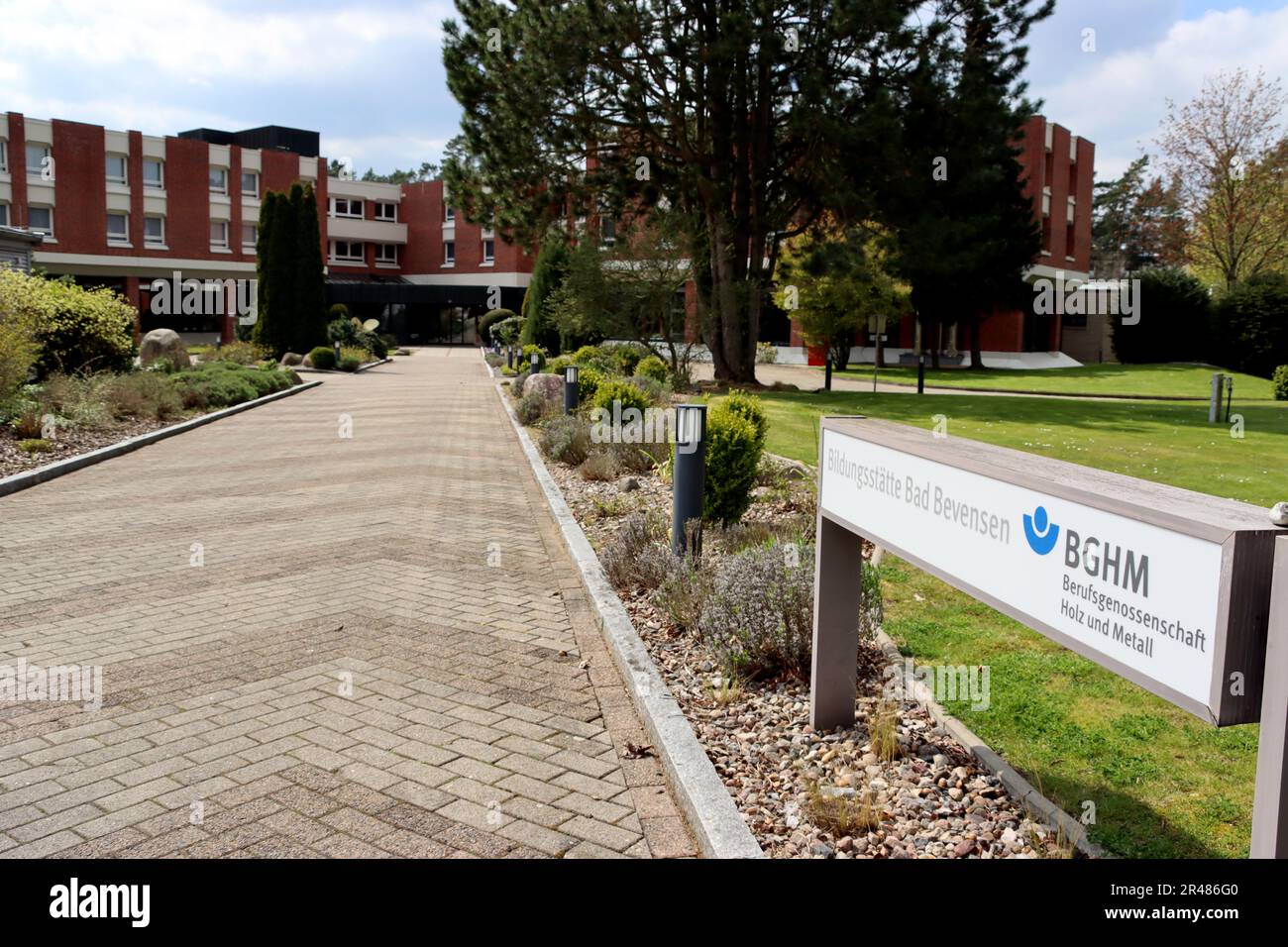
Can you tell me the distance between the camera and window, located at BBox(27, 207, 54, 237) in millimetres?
51719


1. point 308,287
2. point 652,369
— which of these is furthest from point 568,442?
Result: point 308,287

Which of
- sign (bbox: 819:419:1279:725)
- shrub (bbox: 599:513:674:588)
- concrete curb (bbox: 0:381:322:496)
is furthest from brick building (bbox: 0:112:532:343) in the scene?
sign (bbox: 819:419:1279:725)

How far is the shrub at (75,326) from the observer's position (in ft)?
59.0

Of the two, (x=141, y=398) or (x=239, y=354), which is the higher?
(x=239, y=354)

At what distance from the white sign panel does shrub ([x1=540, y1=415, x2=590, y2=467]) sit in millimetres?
9297

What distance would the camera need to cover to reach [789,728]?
454 cm

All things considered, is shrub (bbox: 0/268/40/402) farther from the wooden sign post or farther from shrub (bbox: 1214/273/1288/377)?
shrub (bbox: 1214/273/1288/377)

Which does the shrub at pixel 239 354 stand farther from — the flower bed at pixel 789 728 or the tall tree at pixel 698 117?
the flower bed at pixel 789 728

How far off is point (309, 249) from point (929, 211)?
24.1 m

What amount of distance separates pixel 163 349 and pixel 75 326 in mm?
8923

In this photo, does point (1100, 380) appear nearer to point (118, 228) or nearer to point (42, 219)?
point (118, 228)

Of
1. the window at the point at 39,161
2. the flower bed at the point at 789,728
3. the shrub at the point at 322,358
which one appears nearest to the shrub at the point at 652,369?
the flower bed at the point at 789,728
